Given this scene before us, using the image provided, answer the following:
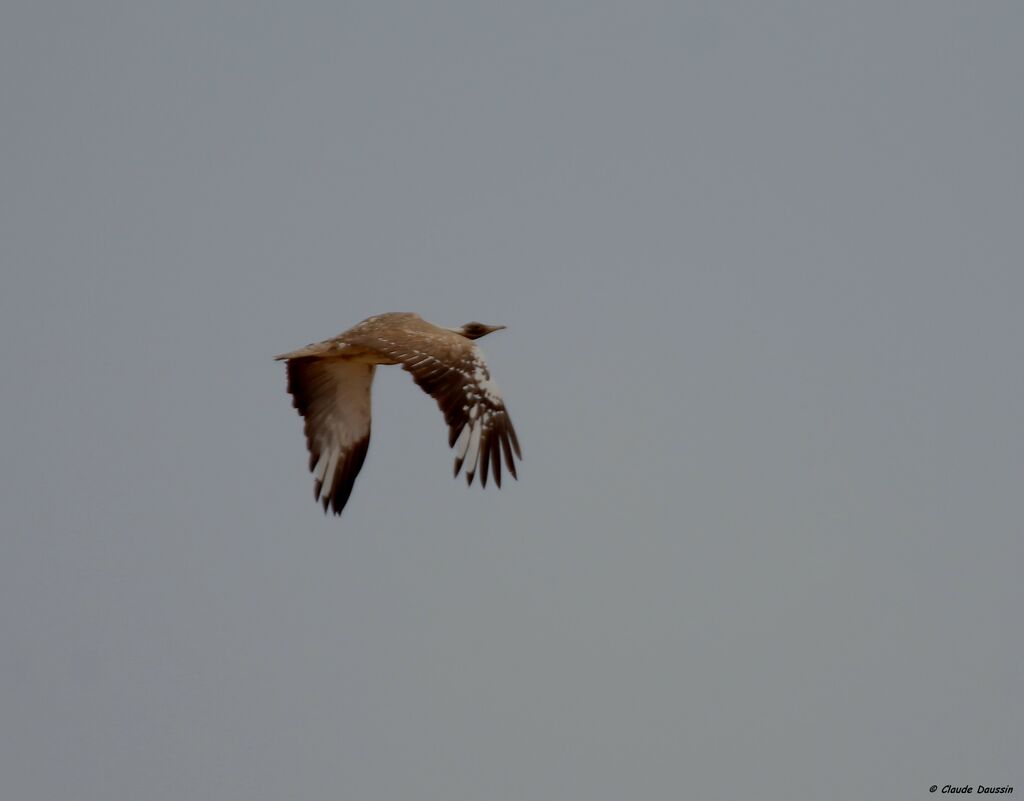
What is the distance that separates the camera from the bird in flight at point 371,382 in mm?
25031

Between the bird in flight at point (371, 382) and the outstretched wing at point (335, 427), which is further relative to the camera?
the outstretched wing at point (335, 427)

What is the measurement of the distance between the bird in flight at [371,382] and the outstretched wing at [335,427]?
14 millimetres

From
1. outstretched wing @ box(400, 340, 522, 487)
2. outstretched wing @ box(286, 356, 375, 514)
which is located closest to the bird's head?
outstretched wing @ box(286, 356, 375, 514)

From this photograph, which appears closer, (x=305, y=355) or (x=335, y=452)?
(x=305, y=355)

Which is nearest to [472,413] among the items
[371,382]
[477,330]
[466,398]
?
A: [466,398]

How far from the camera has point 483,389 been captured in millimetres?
25250

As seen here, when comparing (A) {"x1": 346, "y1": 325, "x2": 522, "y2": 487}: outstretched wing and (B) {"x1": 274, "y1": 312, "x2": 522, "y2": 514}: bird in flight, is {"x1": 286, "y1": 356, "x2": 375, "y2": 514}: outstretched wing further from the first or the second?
(A) {"x1": 346, "y1": 325, "x2": 522, "y2": 487}: outstretched wing

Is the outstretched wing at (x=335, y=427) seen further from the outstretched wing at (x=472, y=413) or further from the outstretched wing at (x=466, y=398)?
the outstretched wing at (x=472, y=413)

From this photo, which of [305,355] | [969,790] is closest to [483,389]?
[305,355]

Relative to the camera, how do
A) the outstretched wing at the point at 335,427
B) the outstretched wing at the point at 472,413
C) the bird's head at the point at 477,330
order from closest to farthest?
the outstretched wing at the point at 472,413 → the outstretched wing at the point at 335,427 → the bird's head at the point at 477,330

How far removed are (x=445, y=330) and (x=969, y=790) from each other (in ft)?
29.6

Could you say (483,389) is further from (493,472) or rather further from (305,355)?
(305,355)

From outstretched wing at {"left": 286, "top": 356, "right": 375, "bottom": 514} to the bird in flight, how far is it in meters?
0.01

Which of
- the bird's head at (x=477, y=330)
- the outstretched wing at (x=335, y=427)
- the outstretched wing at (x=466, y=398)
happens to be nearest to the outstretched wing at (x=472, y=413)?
the outstretched wing at (x=466, y=398)
